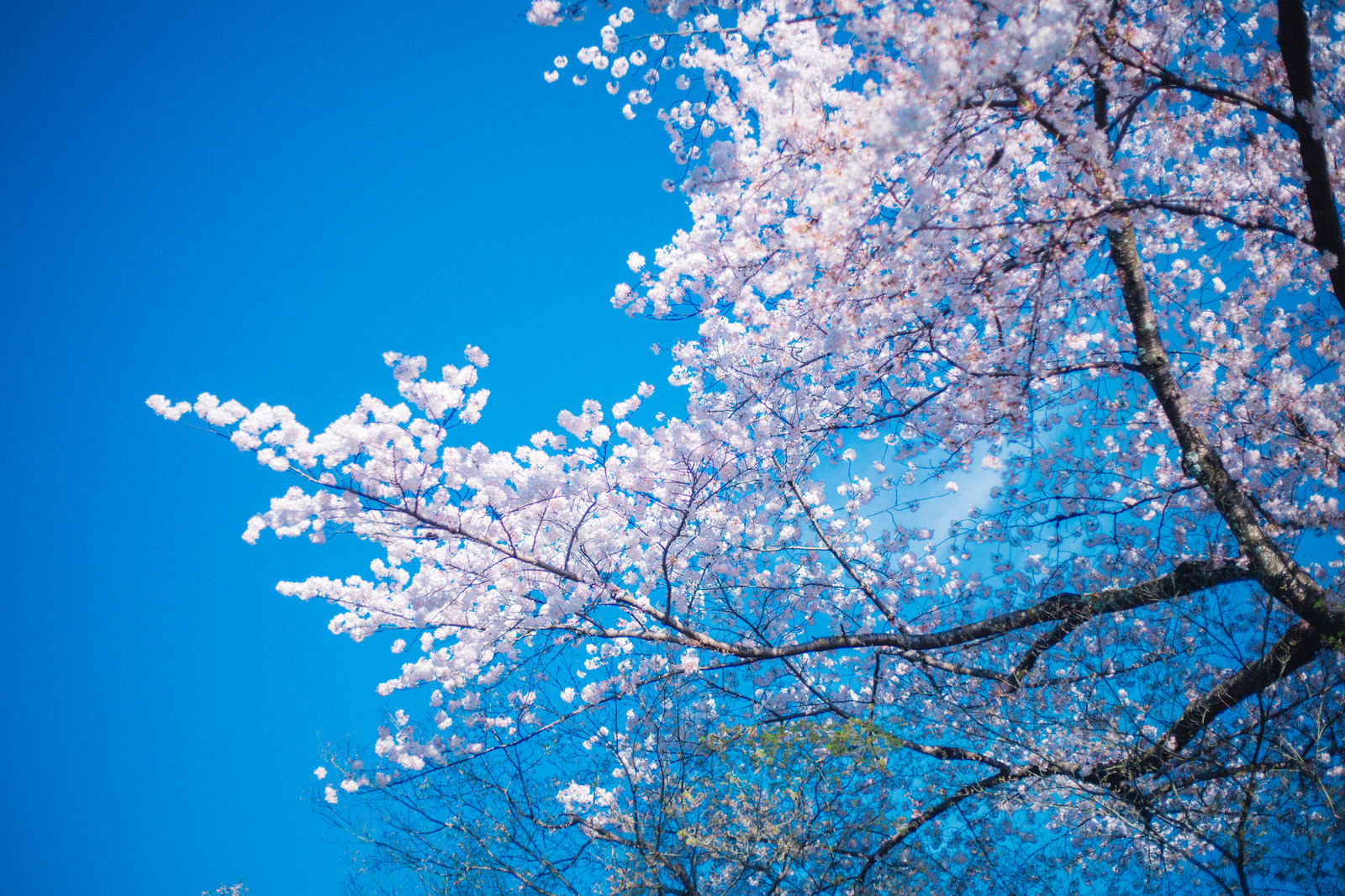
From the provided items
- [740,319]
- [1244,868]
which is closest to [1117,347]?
[740,319]

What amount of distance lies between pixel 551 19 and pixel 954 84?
2.19m

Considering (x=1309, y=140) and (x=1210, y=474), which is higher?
(x=1309, y=140)

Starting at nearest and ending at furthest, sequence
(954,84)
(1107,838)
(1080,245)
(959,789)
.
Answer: (954,84)
(1080,245)
(1107,838)
(959,789)

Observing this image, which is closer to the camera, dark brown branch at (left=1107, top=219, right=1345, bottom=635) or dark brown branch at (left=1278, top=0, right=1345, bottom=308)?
dark brown branch at (left=1278, top=0, right=1345, bottom=308)

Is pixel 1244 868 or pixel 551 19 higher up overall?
pixel 551 19

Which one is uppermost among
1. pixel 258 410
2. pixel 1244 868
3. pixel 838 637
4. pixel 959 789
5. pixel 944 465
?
pixel 944 465

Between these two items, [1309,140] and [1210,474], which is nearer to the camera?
[1309,140]

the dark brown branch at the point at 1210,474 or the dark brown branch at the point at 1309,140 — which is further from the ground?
the dark brown branch at the point at 1309,140

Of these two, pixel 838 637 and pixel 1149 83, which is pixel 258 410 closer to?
pixel 838 637

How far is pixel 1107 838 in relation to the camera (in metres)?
4.48

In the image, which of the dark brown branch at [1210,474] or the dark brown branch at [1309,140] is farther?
the dark brown branch at [1210,474]

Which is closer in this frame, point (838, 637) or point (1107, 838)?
point (1107, 838)

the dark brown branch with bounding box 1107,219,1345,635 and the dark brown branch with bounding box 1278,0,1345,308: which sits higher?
the dark brown branch with bounding box 1278,0,1345,308

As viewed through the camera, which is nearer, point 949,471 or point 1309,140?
point 1309,140
